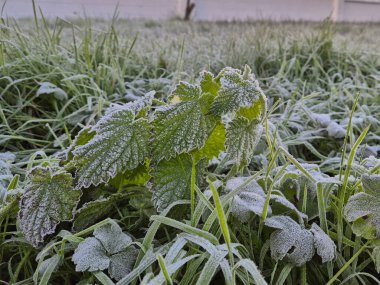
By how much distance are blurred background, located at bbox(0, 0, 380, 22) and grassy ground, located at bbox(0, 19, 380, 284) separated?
7.83 feet

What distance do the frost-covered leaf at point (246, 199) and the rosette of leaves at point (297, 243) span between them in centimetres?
3

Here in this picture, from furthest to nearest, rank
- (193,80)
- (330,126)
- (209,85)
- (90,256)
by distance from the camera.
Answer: (193,80) < (330,126) < (209,85) < (90,256)

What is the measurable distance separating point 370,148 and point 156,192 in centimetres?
57

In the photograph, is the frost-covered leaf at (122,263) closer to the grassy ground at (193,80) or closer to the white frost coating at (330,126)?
the grassy ground at (193,80)

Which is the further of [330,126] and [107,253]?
[330,126]

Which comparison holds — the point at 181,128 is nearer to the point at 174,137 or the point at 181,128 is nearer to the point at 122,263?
the point at 174,137

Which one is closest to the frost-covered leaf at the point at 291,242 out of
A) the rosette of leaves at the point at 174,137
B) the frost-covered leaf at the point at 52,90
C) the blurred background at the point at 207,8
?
the rosette of leaves at the point at 174,137

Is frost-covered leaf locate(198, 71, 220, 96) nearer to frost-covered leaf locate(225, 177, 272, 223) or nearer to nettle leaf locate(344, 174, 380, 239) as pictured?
frost-covered leaf locate(225, 177, 272, 223)

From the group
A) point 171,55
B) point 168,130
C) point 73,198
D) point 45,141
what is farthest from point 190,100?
point 171,55

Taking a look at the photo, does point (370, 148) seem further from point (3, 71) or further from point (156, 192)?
Result: point (3, 71)

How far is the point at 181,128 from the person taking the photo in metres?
0.63

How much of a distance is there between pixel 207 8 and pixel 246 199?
18.3ft

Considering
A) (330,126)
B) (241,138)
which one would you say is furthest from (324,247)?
(330,126)

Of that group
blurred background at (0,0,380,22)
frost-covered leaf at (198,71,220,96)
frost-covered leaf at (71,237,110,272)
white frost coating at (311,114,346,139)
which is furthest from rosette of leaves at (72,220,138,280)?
blurred background at (0,0,380,22)
